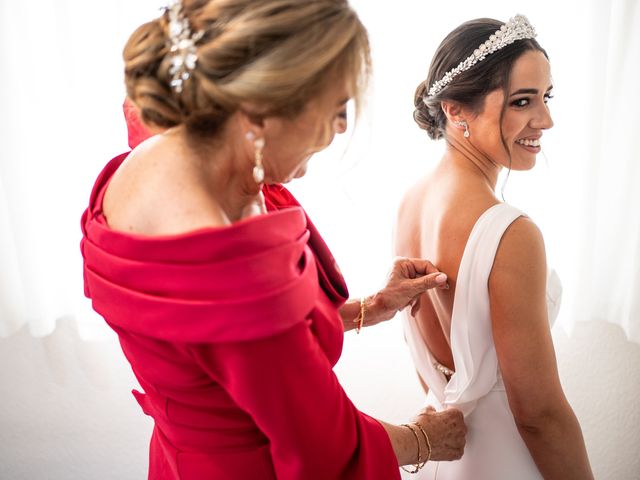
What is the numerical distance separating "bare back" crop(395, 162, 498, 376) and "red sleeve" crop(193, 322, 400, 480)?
0.39 meters

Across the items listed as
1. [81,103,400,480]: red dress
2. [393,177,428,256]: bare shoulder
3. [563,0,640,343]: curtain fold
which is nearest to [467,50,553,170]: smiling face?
[393,177,428,256]: bare shoulder

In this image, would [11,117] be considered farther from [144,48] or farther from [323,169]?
[144,48]

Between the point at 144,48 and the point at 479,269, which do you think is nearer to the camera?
the point at 144,48

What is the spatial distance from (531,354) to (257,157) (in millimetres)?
633

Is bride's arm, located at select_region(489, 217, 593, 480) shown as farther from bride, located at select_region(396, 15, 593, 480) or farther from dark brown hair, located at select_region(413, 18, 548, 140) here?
dark brown hair, located at select_region(413, 18, 548, 140)

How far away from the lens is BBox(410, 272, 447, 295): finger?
3.91ft

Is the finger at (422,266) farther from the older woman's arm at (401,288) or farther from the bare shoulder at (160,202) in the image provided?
the bare shoulder at (160,202)

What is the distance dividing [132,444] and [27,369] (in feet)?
1.78

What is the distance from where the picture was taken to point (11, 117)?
205 centimetres

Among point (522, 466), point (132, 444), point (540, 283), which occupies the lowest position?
point (132, 444)

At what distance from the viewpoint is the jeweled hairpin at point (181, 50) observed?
799mm

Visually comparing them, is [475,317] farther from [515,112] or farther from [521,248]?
[515,112]

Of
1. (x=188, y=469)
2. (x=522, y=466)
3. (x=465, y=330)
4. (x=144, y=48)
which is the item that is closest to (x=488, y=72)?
(x=465, y=330)

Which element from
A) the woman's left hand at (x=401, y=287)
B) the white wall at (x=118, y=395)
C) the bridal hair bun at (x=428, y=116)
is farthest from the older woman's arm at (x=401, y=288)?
the white wall at (x=118, y=395)
